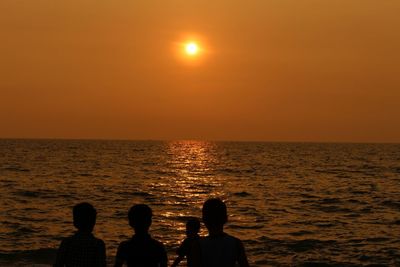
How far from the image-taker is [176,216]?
2953cm

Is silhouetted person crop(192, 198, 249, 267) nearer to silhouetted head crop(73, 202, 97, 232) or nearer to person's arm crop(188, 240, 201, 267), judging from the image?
person's arm crop(188, 240, 201, 267)

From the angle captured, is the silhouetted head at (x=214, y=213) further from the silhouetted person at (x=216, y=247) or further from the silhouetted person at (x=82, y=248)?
the silhouetted person at (x=82, y=248)

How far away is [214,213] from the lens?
5.53m

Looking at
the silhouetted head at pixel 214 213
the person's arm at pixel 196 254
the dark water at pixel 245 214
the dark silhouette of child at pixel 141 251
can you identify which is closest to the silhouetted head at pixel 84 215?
the dark silhouette of child at pixel 141 251

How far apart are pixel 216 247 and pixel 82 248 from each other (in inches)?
61.5

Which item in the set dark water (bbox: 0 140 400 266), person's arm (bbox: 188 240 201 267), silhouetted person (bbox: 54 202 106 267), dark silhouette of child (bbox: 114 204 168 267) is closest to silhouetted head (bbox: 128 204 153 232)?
dark silhouette of child (bbox: 114 204 168 267)

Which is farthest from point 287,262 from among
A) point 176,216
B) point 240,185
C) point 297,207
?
point 240,185

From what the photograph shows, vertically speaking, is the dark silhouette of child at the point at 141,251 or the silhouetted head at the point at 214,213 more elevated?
the silhouetted head at the point at 214,213

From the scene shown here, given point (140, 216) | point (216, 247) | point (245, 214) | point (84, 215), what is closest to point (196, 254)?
point (216, 247)

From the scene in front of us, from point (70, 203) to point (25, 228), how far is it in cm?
938

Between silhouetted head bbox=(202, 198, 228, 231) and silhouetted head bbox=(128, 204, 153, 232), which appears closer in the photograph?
silhouetted head bbox=(202, 198, 228, 231)

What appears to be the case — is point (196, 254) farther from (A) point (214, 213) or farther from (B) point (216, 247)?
(A) point (214, 213)

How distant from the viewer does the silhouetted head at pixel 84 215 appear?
633cm

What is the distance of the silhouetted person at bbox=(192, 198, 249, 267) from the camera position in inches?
219
